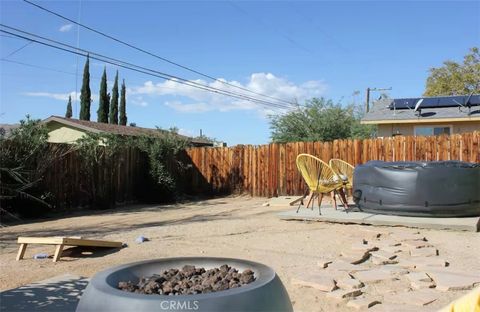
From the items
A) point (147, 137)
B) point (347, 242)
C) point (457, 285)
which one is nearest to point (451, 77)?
point (147, 137)

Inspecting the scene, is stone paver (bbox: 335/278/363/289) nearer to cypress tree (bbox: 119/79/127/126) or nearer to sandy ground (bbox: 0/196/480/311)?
sandy ground (bbox: 0/196/480/311)

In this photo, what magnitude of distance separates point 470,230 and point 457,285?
3690mm

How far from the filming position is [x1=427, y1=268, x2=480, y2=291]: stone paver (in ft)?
15.6

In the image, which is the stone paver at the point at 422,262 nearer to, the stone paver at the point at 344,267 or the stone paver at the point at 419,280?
the stone paver at the point at 419,280

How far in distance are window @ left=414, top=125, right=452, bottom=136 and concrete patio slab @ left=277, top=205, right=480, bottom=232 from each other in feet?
33.1

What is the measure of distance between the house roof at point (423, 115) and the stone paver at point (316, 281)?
14711 millimetres

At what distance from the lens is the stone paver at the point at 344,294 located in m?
4.51

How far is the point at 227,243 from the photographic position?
294 inches

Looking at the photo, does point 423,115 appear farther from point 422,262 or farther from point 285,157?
point 422,262

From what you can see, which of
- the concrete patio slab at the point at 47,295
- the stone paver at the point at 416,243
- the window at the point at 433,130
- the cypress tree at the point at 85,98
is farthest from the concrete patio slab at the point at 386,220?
the cypress tree at the point at 85,98

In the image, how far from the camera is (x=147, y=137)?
16328 mm

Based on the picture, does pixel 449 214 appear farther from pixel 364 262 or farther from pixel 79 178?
pixel 79 178

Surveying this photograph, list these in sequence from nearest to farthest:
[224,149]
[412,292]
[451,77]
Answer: [412,292] < [224,149] < [451,77]

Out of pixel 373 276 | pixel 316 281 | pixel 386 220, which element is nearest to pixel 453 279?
pixel 373 276
